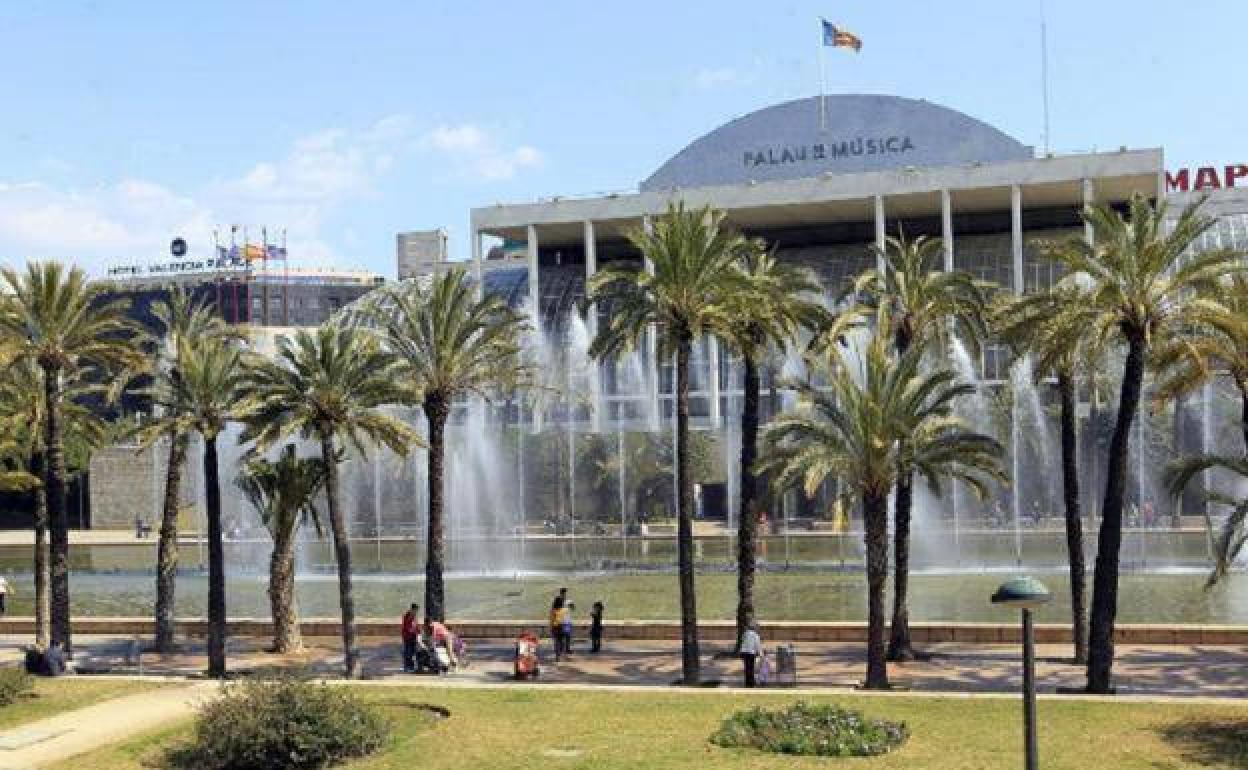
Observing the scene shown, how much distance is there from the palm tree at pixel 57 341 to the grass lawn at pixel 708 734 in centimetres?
1175

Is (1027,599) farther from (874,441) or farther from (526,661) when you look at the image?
(526,661)

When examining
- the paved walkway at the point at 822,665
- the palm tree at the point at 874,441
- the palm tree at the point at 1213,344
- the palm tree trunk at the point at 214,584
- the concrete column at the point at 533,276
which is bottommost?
the paved walkway at the point at 822,665

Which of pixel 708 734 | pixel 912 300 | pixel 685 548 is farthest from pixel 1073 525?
pixel 708 734

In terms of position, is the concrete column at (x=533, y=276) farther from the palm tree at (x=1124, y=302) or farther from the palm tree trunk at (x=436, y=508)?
the palm tree at (x=1124, y=302)

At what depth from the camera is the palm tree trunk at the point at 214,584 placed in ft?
93.1

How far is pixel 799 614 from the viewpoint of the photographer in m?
36.0

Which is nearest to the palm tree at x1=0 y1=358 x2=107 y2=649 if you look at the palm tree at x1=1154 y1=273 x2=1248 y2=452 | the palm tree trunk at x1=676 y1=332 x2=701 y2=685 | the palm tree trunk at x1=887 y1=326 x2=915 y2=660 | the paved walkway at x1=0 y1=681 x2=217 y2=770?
the paved walkway at x1=0 y1=681 x2=217 y2=770

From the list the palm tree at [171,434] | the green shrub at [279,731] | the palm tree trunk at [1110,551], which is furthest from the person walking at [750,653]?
the palm tree at [171,434]

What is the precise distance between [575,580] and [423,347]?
1898 cm

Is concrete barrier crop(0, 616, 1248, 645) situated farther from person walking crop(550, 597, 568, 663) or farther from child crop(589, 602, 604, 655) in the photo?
person walking crop(550, 597, 568, 663)

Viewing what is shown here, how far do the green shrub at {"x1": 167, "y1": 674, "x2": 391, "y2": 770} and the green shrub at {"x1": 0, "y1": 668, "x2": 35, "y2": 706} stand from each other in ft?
19.2

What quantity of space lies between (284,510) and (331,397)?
508cm

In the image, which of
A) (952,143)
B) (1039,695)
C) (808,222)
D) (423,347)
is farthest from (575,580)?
(952,143)

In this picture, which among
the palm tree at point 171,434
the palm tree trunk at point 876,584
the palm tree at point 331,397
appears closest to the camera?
the palm tree trunk at point 876,584
